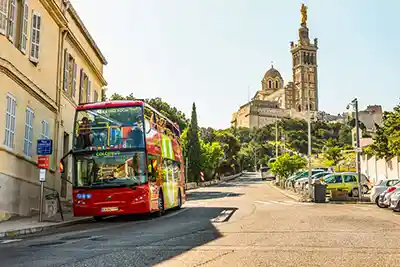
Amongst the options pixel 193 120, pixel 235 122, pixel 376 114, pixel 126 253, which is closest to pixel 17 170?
pixel 126 253

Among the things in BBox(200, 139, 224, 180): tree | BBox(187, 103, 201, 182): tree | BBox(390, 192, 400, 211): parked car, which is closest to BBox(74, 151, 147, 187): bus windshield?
BBox(390, 192, 400, 211): parked car

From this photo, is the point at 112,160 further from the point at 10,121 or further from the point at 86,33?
the point at 86,33

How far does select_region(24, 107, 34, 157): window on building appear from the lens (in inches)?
717

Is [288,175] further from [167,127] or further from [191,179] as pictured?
[167,127]

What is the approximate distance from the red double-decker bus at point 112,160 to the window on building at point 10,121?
2167mm

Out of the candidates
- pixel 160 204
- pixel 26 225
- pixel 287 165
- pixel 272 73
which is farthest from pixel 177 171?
pixel 272 73

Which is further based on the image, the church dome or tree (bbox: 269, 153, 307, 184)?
the church dome

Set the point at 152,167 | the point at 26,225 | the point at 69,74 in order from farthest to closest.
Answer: the point at 69,74
the point at 152,167
the point at 26,225

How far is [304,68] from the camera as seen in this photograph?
184250 millimetres

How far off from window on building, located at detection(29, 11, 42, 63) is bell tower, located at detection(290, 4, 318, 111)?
166327 millimetres

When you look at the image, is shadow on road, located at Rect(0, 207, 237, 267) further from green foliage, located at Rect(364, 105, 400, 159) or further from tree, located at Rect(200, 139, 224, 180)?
tree, located at Rect(200, 139, 224, 180)

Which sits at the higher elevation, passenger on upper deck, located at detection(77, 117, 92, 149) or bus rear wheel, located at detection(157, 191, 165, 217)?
passenger on upper deck, located at detection(77, 117, 92, 149)

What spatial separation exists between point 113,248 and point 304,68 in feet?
599

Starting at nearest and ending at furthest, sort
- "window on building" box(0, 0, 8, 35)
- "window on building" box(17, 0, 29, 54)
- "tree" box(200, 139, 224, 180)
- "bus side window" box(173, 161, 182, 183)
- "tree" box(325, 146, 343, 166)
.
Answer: "window on building" box(0, 0, 8, 35), "window on building" box(17, 0, 29, 54), "bus side window" box(173, 161, 182, 183), "tree" box(200, 139, 224, 180), "tree" box(325, 146, 343, 166)
